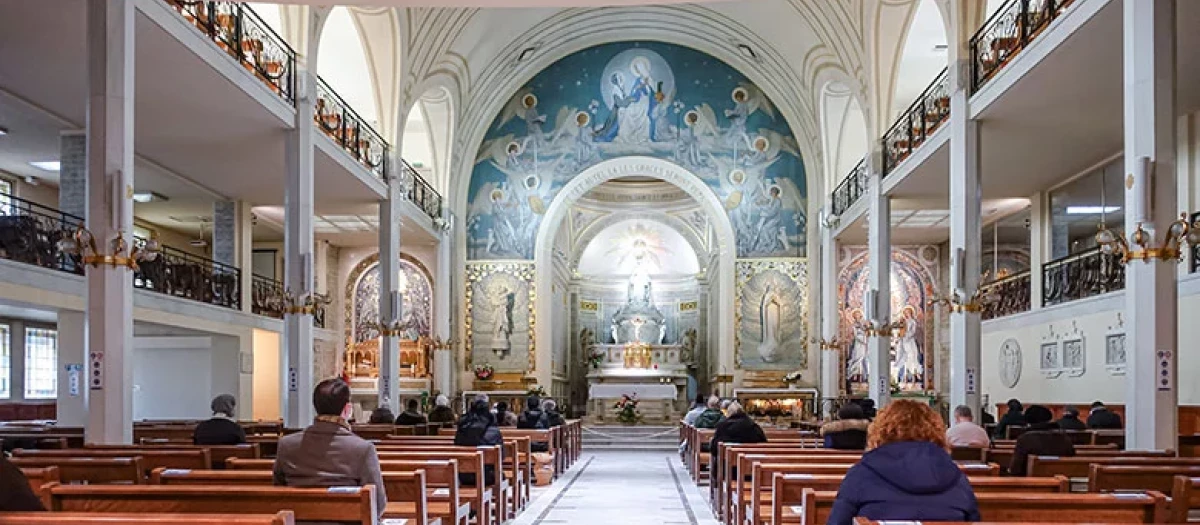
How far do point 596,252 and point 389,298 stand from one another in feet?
50.3

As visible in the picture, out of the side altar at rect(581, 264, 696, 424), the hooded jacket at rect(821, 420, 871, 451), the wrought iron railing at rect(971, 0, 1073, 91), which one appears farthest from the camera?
the side altar at rect(581, 264, 696, 424)

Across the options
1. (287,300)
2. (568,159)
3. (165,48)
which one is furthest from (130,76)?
(568,159)

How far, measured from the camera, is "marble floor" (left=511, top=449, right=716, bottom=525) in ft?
38.6

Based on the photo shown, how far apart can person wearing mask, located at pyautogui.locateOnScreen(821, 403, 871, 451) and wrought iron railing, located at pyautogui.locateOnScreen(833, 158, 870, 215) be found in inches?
501

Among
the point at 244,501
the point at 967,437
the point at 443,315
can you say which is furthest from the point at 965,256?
the point at 443,315

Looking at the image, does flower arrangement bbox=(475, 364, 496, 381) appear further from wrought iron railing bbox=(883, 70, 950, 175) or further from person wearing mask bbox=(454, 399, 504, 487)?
person wearing mask bbox=(454, 399, 504, 487)

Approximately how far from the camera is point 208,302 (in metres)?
20.7

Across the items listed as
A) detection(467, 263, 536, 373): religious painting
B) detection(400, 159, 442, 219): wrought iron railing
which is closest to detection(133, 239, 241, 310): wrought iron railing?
detection(400, 159, 442, 219): wrought iron railing

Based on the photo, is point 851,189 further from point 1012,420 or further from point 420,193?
point 1012,420

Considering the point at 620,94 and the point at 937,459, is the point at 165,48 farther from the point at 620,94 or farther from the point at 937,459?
the point at 620,94

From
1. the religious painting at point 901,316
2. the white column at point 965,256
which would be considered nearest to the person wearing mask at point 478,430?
the white column at point 965,256

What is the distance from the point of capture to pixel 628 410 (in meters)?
28.7

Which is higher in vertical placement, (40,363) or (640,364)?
(40,363)

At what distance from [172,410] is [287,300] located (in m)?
8.31
